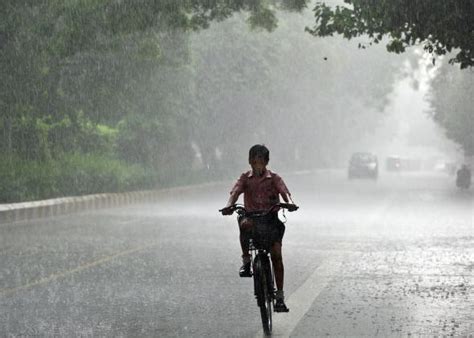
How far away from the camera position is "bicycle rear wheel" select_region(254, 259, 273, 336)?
8.16m

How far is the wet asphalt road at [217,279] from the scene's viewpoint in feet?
29.1

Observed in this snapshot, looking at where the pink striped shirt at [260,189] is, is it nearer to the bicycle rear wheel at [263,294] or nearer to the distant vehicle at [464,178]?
the bicycle rear wheel at [263,294]

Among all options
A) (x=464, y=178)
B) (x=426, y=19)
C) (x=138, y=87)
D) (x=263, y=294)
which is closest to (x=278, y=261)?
(x=263, y=294)

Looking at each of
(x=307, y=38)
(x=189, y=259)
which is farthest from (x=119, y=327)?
(x=307, y=38)

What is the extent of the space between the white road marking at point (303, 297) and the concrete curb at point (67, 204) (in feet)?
35.4

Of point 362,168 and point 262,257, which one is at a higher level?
point 262,257

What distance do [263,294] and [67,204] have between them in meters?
18.9

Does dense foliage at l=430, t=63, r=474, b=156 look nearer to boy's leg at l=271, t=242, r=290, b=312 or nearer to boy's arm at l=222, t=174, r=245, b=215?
boy's leg at l=271, t=242, r=290, b=312

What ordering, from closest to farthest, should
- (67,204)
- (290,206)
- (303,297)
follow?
(290,206)
(303,297)
(67,204)

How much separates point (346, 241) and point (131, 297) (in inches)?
311

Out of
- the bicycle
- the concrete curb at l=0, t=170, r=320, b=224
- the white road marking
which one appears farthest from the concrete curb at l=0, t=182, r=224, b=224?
the bicycle

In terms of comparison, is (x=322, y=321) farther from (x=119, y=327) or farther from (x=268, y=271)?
(x=119, y=327)

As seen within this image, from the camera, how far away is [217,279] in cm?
1214

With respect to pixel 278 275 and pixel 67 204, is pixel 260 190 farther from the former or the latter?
pixel 67 204
